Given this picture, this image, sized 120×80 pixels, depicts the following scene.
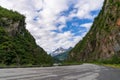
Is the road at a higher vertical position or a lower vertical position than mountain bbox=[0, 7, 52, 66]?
lower

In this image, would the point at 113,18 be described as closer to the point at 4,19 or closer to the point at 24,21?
the point at 24,21

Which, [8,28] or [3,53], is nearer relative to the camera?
[3,53]

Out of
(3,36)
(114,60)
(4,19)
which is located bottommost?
(114,60)

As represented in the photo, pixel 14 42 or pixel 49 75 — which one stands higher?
pixel 14 42

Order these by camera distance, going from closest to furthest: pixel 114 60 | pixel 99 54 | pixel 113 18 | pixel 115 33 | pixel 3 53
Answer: pixel 3 53, pixel 114 60, pixel 115 33, pixel 113 18, pixel 99 54

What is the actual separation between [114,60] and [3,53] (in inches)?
2052

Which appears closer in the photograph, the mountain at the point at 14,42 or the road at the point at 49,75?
the road at the point at 49,75

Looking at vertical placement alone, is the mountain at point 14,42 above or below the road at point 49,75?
above

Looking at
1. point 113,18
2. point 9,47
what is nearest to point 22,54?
point 9,47

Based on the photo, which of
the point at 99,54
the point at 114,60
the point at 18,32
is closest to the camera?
the point at 114,60

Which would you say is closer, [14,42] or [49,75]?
[49,75]

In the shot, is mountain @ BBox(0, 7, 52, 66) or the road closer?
the road

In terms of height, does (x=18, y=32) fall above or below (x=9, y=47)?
above

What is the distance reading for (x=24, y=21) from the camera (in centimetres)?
15738
